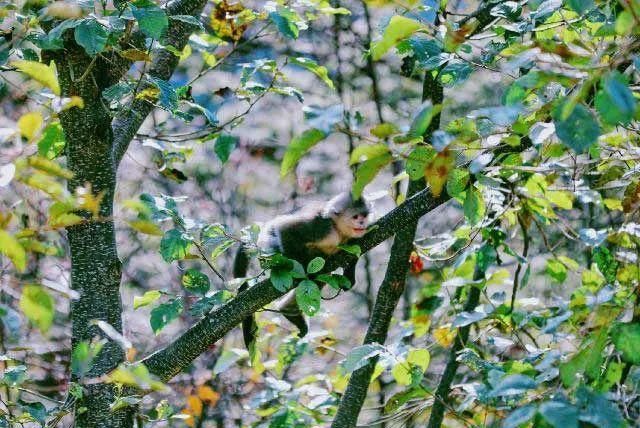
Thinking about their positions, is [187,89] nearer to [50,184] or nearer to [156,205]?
[156,205]

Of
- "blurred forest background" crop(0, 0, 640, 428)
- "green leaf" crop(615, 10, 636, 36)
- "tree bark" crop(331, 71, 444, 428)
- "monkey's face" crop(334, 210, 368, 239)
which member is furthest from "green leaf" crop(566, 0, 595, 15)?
"monkey's face" crop(334, 210, 368, 239)

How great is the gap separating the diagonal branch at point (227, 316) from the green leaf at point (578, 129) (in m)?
0.91

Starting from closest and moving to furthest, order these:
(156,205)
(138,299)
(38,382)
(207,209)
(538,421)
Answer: (538,421)
(156,205)
(138,299)
(38,382)
(207,209)

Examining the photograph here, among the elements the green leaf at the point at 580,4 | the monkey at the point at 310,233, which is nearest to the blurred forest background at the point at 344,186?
the green leaf at the point at 580,4

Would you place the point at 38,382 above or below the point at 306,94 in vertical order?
below

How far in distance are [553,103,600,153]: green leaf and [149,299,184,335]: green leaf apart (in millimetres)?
1254

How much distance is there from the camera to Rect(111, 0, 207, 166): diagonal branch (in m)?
2.29

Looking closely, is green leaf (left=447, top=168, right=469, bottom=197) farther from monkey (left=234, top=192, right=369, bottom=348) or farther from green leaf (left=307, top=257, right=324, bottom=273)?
monkey (left=234, top=192, right=369, bottom=348)

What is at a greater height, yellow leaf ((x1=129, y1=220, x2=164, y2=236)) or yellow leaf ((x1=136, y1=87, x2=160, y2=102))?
yellow leaf ((x1=129, y1=220, x2=164, y2=236))

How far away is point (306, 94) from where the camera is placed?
4.75 meters

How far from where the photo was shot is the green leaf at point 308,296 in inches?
85.8

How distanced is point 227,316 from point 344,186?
2.61 metres

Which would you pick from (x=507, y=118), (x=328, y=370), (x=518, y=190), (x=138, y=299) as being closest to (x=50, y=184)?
(x=507, y=118)

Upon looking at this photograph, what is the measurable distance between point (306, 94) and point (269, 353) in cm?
143
